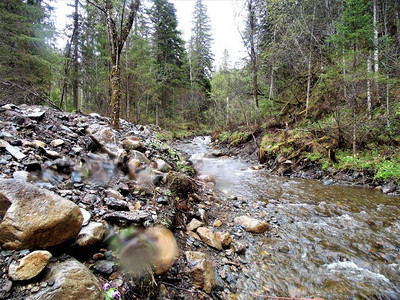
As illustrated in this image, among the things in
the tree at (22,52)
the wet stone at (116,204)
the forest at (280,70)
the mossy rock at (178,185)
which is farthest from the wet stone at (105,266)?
the tree at (22,52)

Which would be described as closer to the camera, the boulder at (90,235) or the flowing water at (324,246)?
the boulder at (90,235)

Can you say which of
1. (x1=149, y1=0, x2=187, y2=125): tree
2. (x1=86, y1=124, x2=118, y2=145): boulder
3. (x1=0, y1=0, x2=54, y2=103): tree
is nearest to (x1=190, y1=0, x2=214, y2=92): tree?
(x1=149, y1=0, x2=187, y2=125): tree

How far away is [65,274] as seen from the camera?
5.03ft

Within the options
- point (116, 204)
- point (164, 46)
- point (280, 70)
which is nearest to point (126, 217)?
point (116, 204)

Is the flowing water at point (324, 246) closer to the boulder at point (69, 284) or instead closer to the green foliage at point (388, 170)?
the green foliage at point (388, 170)

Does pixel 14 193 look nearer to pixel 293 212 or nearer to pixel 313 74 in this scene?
pixel 293 212

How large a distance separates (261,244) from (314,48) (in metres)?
14.6

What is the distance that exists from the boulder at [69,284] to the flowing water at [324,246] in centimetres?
191

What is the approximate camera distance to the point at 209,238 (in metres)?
3.36

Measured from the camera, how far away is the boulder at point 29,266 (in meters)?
1.41

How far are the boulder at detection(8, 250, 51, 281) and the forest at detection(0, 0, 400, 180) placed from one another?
16.0 feet

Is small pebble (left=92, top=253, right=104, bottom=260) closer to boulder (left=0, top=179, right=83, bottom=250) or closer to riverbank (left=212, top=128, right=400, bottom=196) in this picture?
boulder (left=0, top=179, right=83, bottom=250)

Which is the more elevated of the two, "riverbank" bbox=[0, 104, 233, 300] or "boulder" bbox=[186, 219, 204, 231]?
"riverbank" bbox=[0, 104, 233, 300]

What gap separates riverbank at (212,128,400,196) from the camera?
22.1 feet
